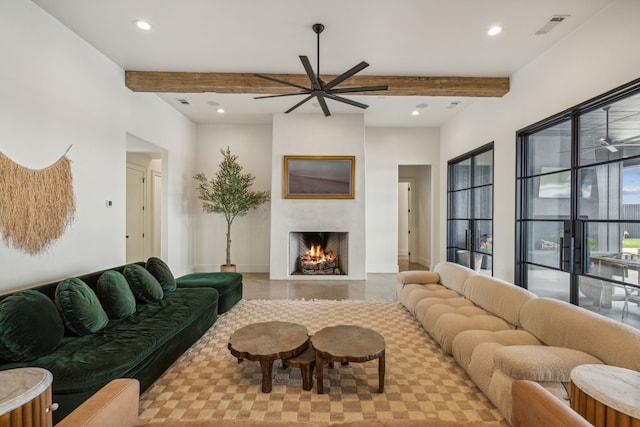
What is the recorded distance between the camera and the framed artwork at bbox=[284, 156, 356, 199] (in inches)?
245

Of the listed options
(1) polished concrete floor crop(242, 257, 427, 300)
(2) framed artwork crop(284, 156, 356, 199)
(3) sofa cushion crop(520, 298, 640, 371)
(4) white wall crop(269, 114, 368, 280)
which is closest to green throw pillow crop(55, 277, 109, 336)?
(1) polished concrete floor crop(242, 257, 427, 300)

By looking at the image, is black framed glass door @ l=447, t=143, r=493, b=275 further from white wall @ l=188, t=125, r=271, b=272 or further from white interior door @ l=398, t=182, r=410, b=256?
white wall @ l=188, t=125, r=271, b=272

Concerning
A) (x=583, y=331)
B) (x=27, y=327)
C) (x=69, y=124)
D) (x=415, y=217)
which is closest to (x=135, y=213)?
(x=69, y=124)

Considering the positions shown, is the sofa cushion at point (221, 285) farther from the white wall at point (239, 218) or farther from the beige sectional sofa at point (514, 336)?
the white wall at point (239, 218)

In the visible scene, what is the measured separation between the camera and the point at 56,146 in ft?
10.4

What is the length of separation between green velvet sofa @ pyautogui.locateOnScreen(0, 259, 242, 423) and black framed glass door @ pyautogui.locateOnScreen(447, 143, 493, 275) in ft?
15.2

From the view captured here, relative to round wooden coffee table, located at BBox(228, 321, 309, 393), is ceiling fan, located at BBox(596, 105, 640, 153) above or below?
above

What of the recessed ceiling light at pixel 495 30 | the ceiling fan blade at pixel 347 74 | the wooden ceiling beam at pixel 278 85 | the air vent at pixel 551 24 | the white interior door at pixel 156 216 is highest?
the recessed ceiling light at pixel 495 30

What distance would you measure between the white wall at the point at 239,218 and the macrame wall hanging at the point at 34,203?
144 inches

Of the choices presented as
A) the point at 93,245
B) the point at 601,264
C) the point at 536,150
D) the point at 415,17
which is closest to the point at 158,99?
the point at 93,245

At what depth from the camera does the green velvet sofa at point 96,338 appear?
183 cm

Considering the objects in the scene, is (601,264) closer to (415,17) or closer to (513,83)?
(513,83)

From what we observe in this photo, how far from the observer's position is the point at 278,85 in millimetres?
4543

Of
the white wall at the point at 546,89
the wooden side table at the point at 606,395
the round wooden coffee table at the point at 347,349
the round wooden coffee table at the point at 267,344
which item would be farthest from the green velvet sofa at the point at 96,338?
the white wall at the point at 546,89
